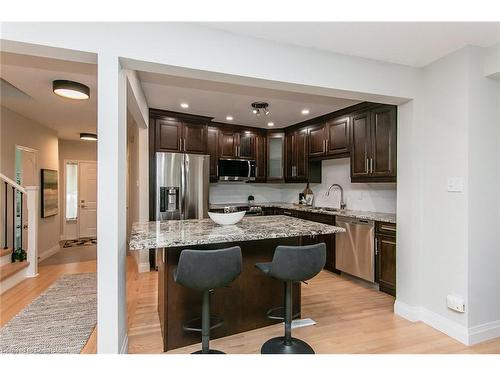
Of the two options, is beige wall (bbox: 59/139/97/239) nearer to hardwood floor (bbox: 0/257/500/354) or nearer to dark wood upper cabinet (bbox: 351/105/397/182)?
hardwood floor (bbox: 0/257/500/354)

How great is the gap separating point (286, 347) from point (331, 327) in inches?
25.7

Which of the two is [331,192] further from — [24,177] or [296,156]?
[24,177]

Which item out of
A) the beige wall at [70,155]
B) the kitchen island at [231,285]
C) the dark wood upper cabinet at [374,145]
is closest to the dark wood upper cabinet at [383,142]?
the dark wood upper cabinet at [374,145]

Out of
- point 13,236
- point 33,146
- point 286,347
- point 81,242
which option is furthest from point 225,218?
point 81,242

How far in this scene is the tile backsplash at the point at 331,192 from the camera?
4.11 metres

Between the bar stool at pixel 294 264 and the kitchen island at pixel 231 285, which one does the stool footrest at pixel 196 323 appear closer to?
the kitchen island at pixel 231 285

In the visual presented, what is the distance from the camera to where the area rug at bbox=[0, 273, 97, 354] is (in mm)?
2354

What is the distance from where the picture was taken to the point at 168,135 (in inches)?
172

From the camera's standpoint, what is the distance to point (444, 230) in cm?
257

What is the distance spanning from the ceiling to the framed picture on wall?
934mm

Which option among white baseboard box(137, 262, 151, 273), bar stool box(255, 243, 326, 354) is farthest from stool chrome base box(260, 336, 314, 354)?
white baseboard box(137, 262, 151, 273)

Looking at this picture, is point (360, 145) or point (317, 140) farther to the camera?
point (317, 140)

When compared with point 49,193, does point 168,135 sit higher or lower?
higher

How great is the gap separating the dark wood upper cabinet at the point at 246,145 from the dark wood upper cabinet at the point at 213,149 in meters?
0.43
